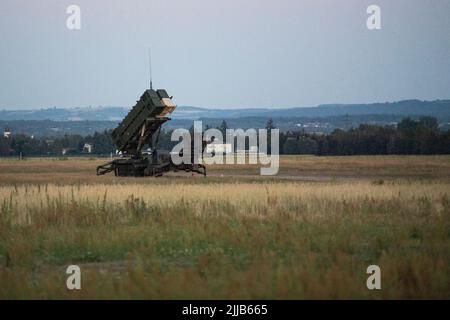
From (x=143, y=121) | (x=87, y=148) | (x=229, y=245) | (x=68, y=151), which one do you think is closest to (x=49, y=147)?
(x=68, y=151)

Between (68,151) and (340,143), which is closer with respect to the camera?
(340,143)

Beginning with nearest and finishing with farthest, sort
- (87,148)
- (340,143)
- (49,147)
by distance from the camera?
(340,143) → (87,148) → (49,147)

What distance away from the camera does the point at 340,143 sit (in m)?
121

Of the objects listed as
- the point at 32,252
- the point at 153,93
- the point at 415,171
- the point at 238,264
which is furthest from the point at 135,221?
the point at 415,171

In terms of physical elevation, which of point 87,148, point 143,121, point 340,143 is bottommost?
point 87,148

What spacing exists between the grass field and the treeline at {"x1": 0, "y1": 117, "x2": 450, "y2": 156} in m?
54.1

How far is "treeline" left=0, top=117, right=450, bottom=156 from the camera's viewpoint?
104 meters

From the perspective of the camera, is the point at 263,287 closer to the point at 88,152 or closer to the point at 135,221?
the point at 135,221

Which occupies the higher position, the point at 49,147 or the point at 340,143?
the point at 340,143

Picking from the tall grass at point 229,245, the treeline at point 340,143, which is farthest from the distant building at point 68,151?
the tall grass at point 229,245

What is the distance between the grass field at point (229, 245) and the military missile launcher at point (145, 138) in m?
15.6

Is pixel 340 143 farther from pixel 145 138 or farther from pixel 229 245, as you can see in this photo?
pixel 229 245

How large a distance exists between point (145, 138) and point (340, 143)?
77.3 meters
